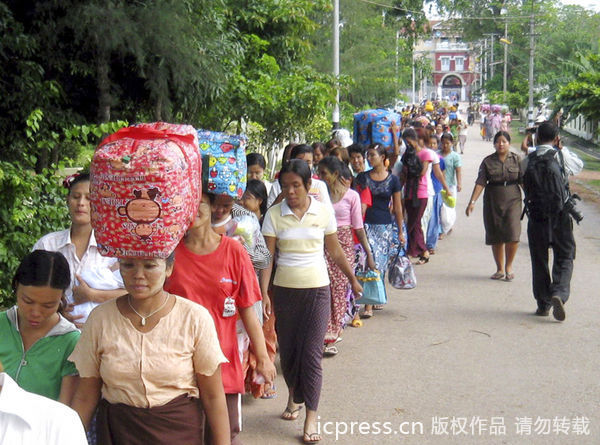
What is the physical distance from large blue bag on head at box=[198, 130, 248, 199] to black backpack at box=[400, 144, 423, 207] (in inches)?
260

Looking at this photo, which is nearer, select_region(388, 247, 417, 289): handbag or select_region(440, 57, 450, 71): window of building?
select_region(388, 247, 417, 289): handbag

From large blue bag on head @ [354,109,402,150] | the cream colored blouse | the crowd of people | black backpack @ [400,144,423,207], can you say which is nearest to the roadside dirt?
large blue bag on head @ [354,109,402,150]

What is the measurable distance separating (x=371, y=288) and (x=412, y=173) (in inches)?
113

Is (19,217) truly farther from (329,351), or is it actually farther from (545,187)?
(545,187)

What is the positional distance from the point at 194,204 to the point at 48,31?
25.1ft

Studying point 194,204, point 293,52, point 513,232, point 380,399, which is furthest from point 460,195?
point 194,204

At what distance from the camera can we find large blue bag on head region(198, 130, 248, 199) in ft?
13.8

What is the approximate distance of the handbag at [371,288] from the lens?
27.0 feet

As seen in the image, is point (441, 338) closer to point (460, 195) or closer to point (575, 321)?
point (575, 321)

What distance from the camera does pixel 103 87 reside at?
11.2m

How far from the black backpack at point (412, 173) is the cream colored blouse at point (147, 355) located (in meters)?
7.69

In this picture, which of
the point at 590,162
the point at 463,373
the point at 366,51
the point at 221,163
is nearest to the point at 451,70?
the point at 366,51

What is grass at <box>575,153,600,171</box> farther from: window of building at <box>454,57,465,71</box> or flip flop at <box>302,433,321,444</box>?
→ window of building at <box>454,57,465,71</box>

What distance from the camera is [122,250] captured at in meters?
3.20
